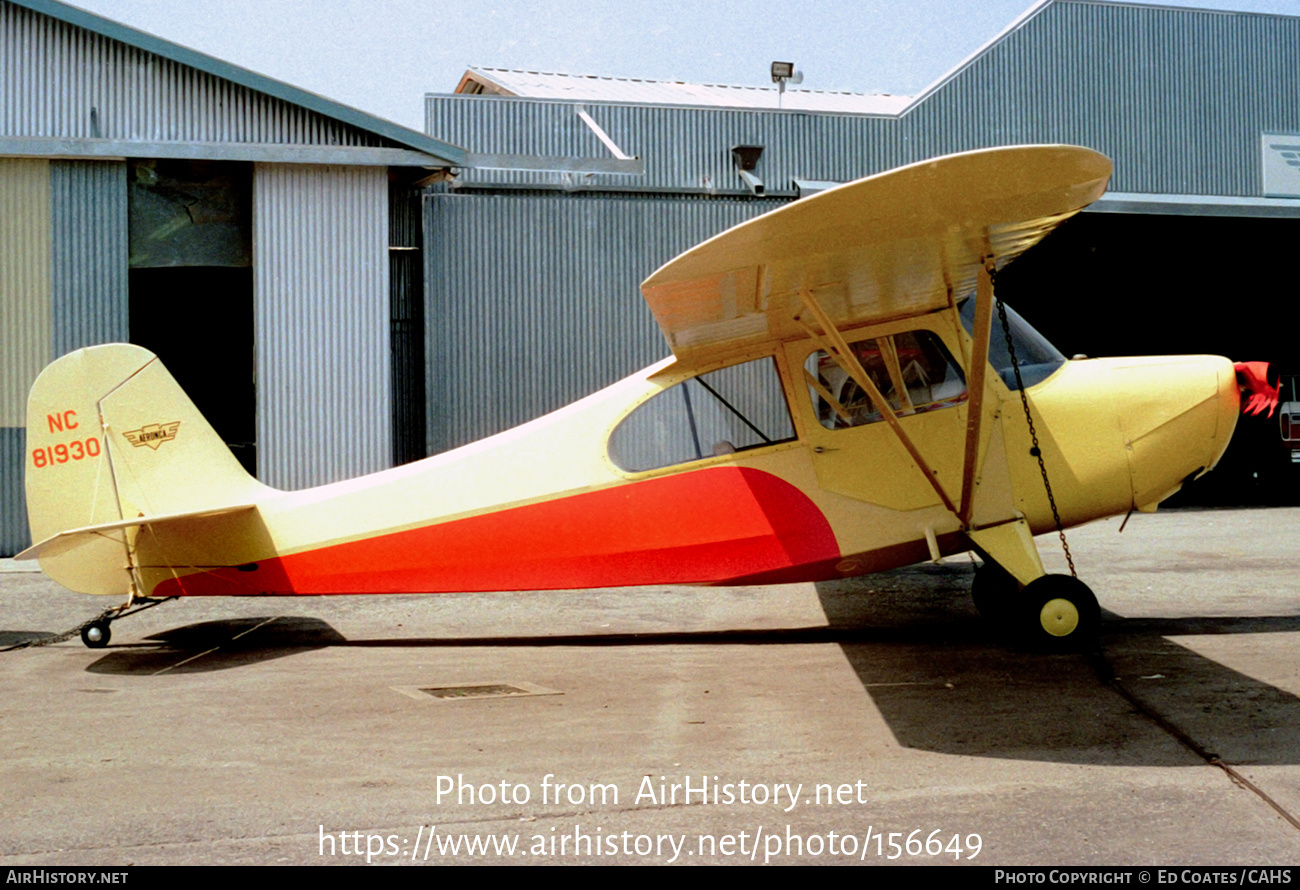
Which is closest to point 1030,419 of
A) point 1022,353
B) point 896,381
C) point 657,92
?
point 1022,353

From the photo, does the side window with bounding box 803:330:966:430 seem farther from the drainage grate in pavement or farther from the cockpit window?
the drainage grate in pavement

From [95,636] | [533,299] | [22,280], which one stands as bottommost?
[95,636]

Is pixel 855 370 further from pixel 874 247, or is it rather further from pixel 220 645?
pixel 220 645

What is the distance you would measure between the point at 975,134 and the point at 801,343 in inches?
415

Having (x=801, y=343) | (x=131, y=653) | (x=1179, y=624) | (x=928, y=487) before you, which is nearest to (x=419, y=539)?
(x=131, y=653)

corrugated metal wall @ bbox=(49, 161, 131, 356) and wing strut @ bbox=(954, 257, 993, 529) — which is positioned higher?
corrugated metal wall @ bbox=(49, 161, 131, 356)

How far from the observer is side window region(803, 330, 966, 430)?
7.66 m

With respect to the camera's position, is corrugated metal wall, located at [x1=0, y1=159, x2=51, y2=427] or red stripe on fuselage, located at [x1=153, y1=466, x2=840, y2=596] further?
corrugated metal wall, located at [x1=0, y1=159, x2=51, y2=427]

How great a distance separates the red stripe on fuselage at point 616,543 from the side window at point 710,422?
0.18m

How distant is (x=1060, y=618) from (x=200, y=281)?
15.7 m

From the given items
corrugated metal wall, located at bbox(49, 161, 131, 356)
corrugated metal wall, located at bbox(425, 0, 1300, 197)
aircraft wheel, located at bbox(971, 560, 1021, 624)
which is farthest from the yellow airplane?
corrugated metal wall, located at bbox(425, 0, 1300, 197)

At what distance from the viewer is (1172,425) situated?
24.6ft

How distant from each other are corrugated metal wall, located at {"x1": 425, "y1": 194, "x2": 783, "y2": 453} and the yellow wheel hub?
875 cm

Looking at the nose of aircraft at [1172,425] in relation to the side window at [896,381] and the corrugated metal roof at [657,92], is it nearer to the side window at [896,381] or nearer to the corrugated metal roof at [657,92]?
the side window at [896,381]
